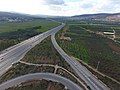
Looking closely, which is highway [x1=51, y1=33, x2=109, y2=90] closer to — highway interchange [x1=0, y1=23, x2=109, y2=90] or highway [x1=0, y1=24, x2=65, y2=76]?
highway interchange [x1=0, y1=23, x2=109, y2=90]

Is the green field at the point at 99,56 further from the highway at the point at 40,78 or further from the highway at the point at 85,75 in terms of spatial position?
the highway at the point at 40,78

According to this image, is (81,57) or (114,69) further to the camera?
(81,57)

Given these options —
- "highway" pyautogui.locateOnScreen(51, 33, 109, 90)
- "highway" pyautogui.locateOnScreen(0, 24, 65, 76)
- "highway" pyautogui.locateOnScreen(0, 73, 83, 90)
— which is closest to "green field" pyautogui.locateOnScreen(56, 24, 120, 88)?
"highway" pyautogui.locateOnScreen(51, 33, 109, 90)

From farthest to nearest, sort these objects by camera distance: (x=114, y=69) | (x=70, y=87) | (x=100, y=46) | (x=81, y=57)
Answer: (x=100, y=46), (x=81, y=57), (x=114, y=69), (x=70, y=87)

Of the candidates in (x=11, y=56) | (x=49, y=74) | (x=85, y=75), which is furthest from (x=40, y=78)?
(x=11, y=56)

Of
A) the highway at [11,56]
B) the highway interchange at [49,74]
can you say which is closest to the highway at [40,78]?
the highway interchange at [49,74]

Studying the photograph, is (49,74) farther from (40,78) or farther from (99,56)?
(99,56)

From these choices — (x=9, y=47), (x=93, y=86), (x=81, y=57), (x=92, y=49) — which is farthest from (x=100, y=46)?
(x=93, y=86)

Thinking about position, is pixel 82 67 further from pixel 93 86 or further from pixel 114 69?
pixel 93 86
